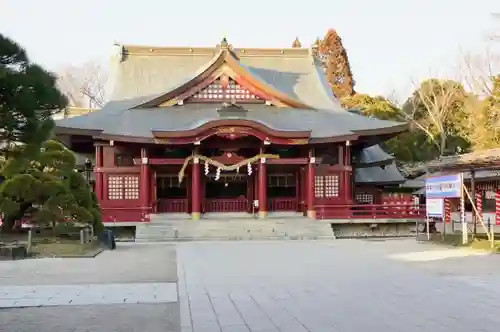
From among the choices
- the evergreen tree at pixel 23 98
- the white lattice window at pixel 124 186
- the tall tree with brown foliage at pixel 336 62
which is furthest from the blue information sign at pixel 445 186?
the tall tree with brown foliage at pixel 336 62

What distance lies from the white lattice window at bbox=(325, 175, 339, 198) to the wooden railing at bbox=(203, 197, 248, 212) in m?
4.00

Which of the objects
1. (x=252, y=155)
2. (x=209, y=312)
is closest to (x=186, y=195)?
(x=252, y=155)

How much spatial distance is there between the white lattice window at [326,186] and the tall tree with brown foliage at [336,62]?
1140 inches

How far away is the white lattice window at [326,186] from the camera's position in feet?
91.5

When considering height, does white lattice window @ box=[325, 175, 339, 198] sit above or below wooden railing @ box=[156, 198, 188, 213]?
above

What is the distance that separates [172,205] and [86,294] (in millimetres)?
18489

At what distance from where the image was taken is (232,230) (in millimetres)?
24938

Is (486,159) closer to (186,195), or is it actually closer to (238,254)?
(238,254)

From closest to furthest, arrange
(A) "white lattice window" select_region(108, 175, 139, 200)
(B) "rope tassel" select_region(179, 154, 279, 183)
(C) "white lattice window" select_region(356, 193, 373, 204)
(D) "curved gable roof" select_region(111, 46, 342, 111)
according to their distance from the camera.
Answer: (B) "rope tassel" select_region(179, 154, 279, 183)
(A) "white lattice window" select_region(108, 175, 139, 200)
(C) "white lattice window" select_region(356, 193, 373, 204)
(D) "curved gable roof" select_region(111, 46, 342, 111)

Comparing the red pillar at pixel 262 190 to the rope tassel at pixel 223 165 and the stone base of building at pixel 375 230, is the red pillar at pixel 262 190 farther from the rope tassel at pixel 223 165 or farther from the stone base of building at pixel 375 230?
the stone base of building at pixel 375 230

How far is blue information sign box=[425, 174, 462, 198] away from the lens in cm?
1788

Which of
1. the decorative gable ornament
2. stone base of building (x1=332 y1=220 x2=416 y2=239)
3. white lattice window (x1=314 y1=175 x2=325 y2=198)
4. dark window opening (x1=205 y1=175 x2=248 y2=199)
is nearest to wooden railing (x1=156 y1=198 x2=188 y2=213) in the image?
dark window opening (x1=205 y1=175 x2=248 y2=199)

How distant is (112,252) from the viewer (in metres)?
18.5

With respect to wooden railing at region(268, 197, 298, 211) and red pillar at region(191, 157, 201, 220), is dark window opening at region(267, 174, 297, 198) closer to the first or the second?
wooden railing at region(268, 197, 298, 211)
